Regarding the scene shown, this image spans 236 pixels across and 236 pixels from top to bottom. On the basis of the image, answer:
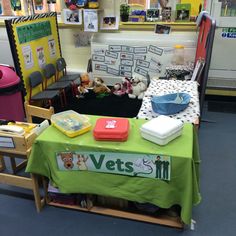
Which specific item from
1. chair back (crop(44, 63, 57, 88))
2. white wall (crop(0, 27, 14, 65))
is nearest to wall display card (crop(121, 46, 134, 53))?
chair back (crop(44, 63, 57, 88))

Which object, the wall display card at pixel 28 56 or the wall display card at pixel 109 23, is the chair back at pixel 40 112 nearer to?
the wall display card at pixel 28 56

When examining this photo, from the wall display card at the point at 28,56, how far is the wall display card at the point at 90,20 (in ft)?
2.91

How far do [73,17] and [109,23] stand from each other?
0.49 metres

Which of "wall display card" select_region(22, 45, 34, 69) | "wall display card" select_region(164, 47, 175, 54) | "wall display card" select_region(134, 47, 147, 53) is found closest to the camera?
"wall display card" select_region(22, 45, 34, 69)

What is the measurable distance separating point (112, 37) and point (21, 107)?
1.54 m

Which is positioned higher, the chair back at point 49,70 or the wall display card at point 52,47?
Answer: the wall display card at point 52,47

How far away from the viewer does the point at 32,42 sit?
3.17 meters

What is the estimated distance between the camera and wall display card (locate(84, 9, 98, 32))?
139 inches

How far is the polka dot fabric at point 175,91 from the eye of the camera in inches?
77.9

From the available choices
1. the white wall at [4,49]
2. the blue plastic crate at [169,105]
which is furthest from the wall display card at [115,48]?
the blue plastic crate at [169,105]

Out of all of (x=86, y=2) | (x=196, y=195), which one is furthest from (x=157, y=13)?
(x=196, y=195)

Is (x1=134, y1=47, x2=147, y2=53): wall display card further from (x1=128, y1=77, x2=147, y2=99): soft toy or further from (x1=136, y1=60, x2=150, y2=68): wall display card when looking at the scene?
(x1=128, y1=77, x2=147, y2=99): soft toy

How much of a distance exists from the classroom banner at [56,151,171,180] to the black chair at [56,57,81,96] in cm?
205

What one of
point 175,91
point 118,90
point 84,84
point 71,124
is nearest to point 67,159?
point 71,124
